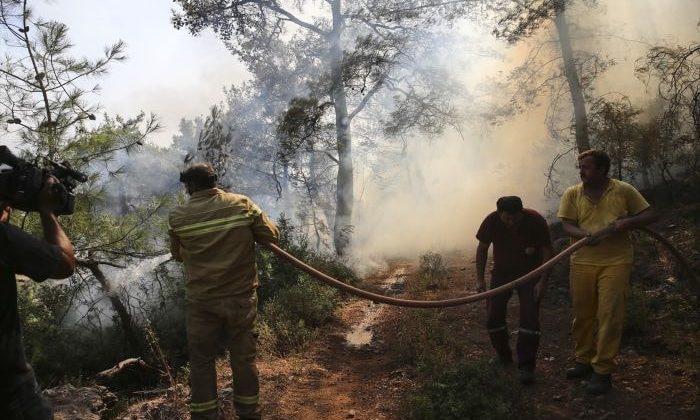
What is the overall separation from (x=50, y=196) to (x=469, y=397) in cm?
306

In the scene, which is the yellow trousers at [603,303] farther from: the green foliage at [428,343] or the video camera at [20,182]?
the video camera at [20,182]

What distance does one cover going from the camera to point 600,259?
12.7 feet

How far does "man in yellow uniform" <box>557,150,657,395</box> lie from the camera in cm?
376

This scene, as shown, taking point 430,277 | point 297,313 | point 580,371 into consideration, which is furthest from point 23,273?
point 430,277

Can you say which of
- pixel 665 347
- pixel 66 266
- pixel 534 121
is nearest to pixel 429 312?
pixel 665 347

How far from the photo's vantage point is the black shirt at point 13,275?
6.30ft

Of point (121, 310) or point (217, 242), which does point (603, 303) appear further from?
point (121, 310)

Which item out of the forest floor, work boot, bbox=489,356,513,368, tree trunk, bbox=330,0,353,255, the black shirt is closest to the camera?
the black shirt

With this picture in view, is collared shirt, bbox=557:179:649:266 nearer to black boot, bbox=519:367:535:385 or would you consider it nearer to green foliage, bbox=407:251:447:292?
black boot, bbox=519:367:535:385

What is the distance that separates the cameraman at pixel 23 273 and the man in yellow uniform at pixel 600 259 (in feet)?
12.4

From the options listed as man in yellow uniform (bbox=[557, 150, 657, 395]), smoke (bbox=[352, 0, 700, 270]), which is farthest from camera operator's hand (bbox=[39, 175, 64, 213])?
smoke (bbox=[352, 0, 700, 270])

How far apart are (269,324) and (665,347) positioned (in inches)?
193

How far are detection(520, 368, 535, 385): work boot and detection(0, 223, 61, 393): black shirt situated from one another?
382 centimetres

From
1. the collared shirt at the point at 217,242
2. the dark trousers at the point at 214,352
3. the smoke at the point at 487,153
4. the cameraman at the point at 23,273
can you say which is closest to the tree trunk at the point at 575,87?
the smoke at the point at 487,153
